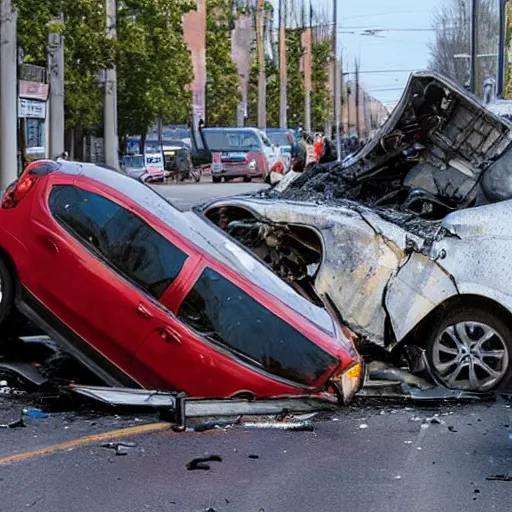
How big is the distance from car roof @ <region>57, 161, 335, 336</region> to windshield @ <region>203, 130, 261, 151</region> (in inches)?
1323

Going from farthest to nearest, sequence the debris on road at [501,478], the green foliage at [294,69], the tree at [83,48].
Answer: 1. the green foliage at [294,69]
2. the tree at [83,48]
3. the debris on road at [501,478]

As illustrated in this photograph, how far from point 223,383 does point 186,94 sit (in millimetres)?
38114

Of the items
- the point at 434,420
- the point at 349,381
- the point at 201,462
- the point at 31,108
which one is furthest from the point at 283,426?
the point at 31,108

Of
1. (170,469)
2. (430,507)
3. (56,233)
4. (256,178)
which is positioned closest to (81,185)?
(56,233)

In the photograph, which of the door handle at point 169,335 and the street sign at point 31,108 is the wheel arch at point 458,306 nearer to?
the door handle at point 169,335

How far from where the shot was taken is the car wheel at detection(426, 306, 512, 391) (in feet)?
21.7

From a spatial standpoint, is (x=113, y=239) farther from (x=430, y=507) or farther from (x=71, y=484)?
(x=430, y=507)

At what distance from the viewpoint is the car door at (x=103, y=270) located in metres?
6.02

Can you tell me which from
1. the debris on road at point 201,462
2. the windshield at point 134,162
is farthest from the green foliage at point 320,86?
the debris on road at point 201,462

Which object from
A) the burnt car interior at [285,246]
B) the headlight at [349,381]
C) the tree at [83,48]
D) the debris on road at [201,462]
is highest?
the tree at [83,48]

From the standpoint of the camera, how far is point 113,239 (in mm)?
6242

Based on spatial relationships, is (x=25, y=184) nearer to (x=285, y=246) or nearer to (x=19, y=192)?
(x=19, y=192)

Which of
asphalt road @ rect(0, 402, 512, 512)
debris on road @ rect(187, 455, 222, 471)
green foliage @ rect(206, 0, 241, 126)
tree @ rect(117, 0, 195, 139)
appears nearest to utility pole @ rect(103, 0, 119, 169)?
tree @ rect(117, 0, 195, 139)

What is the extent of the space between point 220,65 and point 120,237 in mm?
48072
